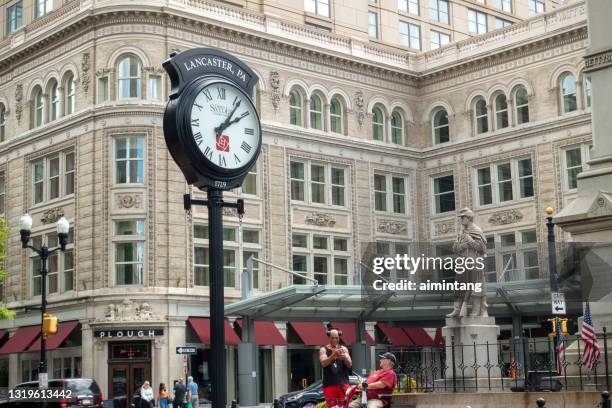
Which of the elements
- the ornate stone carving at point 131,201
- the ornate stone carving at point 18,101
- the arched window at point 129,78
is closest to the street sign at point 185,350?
the ornate stone carving at point 131,201

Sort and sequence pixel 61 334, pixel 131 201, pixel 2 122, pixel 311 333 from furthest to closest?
pixel 2 122 → pixel 311 333 → pixel 61 334 → pixel 131 201

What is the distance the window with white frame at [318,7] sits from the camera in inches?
2350

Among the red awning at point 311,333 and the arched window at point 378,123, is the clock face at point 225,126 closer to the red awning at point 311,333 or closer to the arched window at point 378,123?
the red awning at point 311,333

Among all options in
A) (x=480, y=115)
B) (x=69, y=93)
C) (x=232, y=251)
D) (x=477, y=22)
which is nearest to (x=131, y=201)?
(x=232, y=251)

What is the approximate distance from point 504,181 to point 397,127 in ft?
23.9

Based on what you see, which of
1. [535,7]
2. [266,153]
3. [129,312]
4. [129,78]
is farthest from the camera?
[535,7]

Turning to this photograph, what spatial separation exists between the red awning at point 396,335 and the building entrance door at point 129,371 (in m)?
13.4

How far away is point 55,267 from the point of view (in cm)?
5278

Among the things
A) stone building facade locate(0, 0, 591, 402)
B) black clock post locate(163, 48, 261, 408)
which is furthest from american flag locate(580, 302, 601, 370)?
stone building facade locate(0, 0, 591, 402)

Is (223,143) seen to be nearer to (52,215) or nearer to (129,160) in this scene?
(129,160)

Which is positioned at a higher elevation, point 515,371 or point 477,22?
point 477,22

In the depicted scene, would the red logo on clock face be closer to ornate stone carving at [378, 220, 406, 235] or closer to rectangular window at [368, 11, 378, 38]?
ornate stone carving at [378, 220, 406, 235]

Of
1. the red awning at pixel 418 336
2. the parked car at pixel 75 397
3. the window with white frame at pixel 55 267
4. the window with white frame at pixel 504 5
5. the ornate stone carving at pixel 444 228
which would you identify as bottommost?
the parked car at pixel 75 397

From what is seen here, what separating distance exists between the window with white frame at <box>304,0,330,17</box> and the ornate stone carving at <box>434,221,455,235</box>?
13324 millimetres
